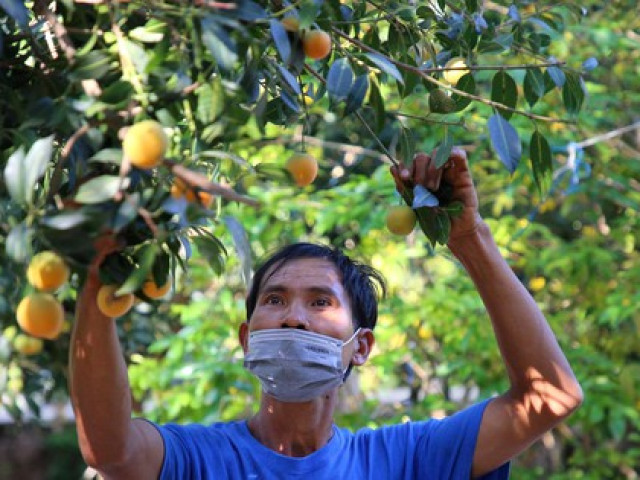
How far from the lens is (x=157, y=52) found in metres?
1.46

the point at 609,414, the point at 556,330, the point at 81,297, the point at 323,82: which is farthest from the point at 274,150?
the point at 81,297

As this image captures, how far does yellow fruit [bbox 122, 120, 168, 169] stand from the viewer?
1363 millimetres

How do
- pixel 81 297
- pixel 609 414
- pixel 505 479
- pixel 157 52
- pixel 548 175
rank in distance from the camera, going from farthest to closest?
1. pixel 609 414
2. pixel 505 479
3. pixel 548 175
4. pixel 81 297
5. pixel 157 52

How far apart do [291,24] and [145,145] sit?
361 millimetres

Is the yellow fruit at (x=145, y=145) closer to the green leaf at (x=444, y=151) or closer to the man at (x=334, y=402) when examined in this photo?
the green leaf at (x=444, y=151)

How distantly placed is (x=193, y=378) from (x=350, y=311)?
229 centimetres

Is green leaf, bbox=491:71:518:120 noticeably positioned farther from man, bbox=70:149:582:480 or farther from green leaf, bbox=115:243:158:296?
green leaf, bbox=115:243:158:296

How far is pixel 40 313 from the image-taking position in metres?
1.48

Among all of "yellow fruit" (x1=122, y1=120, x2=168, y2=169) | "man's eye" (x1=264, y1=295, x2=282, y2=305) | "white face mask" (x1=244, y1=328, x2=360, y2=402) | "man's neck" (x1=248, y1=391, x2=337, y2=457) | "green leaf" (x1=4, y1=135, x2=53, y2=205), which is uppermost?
"yellow fruit" (x1=122, y1=120, x2=168, y2=169)

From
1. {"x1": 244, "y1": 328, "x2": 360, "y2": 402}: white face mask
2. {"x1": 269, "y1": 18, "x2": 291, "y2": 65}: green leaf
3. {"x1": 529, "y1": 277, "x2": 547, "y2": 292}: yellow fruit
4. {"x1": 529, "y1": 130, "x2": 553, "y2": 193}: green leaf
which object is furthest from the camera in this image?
{"x1": 529, "y1": 277, "x2": 547, "y2": 292}: yellow fruit

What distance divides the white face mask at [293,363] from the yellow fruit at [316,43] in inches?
28.7

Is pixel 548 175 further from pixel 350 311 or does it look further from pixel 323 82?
pixel 350 311

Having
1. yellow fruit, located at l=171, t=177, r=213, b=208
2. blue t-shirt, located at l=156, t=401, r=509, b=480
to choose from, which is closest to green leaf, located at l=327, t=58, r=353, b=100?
yellow fruit, located at l=171, t=177, r=213, b=208

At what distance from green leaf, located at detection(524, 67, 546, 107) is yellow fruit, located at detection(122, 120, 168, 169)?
851 millimetres
